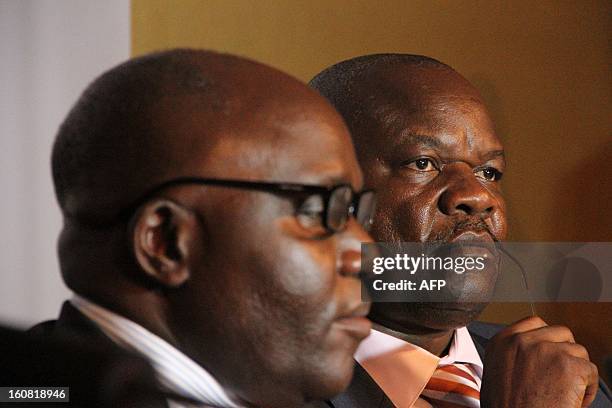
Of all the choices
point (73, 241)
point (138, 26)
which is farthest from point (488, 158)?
point (73, 241)

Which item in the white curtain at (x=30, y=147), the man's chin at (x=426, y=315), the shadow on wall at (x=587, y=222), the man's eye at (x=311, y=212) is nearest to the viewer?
the man's eye at (x=311, y=212)

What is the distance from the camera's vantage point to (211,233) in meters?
0.93

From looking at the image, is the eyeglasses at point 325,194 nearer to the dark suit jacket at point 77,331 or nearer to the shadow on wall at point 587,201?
the dark suit jacket at point 77,331

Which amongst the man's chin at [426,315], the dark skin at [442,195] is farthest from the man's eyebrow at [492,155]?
the man's chin at [426,315]

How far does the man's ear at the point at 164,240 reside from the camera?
3.02 ft

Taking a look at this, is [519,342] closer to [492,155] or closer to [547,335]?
[547,335]

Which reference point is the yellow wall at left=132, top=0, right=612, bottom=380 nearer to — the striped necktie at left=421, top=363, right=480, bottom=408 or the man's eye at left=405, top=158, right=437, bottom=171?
the man's eye at left=405, top=158, right=437, bottom=171

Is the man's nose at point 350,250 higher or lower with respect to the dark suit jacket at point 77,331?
higher

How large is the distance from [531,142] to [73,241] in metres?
1.23

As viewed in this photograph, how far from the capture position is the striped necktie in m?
1.42

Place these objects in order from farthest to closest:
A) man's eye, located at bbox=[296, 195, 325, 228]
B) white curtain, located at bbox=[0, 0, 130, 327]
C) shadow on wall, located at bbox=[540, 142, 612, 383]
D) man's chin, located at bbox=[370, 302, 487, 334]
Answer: shadow on wall, located at bbox=[540, 142, 612, 383] → man's chin, located at bbox=[370, 302, 487, 334] → white curtain, located at bbox=[0, 0, 130, 327] → man's eye, located at bbox=[296, 195, 325, 228]

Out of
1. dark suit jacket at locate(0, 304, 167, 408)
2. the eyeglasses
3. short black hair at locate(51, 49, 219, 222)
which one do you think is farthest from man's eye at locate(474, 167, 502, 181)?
dark suit jacket at locate(0, 304, 167, 408)

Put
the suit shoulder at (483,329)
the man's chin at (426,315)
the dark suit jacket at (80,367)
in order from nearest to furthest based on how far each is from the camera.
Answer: the dark suit jacket at (80,367) → the man's chin at (426,315) → the suit shoulder at (483,329)

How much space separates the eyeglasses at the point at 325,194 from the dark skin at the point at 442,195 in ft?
1.23
